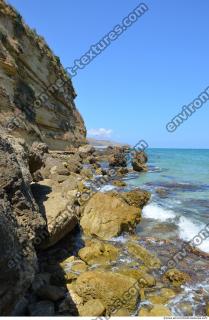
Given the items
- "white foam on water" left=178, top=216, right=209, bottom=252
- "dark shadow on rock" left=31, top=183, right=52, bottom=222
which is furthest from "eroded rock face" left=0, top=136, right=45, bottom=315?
"white foam on water" left=178, top=216, right=209, bottom=252

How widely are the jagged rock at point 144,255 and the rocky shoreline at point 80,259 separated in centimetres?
3

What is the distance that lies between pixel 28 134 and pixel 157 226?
19868 mm

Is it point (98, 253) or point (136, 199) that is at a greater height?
point (136, 199)

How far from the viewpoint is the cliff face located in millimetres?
29695

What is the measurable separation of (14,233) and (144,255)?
19.2ft

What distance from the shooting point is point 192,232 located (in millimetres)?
13680

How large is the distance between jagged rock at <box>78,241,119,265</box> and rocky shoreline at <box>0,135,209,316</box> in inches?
1.2

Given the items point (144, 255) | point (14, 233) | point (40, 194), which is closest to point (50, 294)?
point (14, 233)

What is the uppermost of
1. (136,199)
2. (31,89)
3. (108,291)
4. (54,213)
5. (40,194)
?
(31,89)

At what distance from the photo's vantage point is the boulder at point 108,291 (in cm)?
741

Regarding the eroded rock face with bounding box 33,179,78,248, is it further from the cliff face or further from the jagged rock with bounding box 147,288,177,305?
the cliff face

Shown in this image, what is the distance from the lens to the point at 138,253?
418 inches

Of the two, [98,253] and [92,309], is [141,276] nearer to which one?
[98,253]

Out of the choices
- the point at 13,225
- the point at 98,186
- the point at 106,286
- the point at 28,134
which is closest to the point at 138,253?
the point at 106,286
